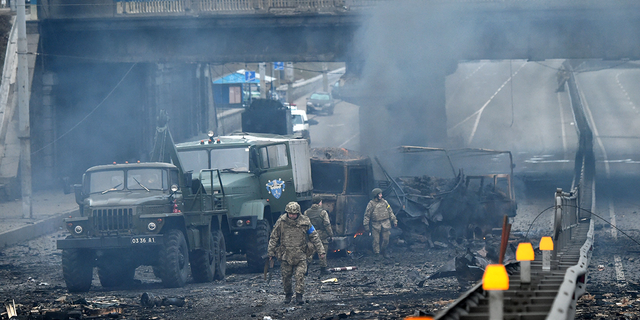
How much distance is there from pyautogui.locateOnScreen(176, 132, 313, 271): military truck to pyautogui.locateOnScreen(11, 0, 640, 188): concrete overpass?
10.5 metres

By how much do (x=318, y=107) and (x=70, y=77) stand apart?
2835 cm

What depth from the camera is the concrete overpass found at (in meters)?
23.8

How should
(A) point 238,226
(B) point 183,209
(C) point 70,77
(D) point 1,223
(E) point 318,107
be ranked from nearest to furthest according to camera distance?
(B) point 183,209, (A) point 238,226, (D) point 1,223, (C) point 70,77, (E) point 318,107

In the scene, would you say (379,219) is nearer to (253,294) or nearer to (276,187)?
(276,187)

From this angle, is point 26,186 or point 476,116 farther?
point 476,116

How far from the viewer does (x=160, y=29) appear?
25.4 m

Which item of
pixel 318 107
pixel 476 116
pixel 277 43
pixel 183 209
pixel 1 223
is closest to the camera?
pixel 183 209

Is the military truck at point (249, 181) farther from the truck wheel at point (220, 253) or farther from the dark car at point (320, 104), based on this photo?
the dark car at point (320, 104)

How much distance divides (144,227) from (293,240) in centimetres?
243

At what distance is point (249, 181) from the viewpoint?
13.8 metres

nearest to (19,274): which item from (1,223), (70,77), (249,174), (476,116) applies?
(249,174)

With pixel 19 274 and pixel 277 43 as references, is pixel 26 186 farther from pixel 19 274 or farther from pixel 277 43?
pixel 277 43

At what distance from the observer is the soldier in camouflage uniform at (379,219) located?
15000mm

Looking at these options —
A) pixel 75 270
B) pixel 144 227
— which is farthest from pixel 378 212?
A: pixel 75 270
